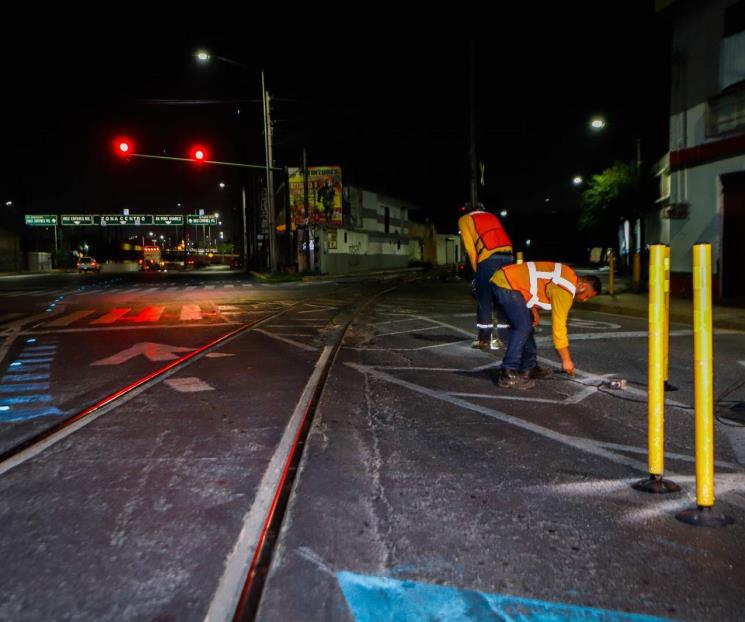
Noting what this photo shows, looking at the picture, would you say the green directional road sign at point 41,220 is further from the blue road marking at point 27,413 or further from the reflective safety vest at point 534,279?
the reflective safety vest at point 534,279

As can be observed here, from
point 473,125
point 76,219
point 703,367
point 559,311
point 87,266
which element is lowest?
point 703,367

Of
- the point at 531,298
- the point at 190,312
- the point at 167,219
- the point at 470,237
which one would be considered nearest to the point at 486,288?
the point at 470,237

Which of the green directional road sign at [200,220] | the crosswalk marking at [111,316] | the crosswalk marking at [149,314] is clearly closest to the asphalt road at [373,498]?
the crosswalk marking at [111,316]

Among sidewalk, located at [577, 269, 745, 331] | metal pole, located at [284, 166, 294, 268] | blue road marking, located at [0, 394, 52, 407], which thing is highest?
metal pole, located at [284, 166, 294, 268]

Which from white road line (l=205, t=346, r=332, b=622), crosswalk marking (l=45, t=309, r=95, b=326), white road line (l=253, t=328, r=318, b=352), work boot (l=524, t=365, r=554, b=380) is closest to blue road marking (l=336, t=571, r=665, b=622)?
white road line (l=205, t=346, r=332, b=622)

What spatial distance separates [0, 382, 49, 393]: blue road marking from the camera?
21.6ft

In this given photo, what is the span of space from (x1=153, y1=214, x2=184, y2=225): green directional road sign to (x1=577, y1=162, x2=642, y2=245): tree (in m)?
76.2

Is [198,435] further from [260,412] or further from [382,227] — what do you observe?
[382,227]

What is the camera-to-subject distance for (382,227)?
58469mm

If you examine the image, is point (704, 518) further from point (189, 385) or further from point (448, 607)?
point (189, 385)

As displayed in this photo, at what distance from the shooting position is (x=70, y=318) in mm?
13648

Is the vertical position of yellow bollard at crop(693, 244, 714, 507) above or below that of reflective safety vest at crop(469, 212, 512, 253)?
below

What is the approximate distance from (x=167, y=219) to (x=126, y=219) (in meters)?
6.17

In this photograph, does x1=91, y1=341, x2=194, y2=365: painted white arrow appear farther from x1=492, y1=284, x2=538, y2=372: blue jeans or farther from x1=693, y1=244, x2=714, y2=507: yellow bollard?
x1=693, y1=244, x2=714, y2=507: yellow bollard
